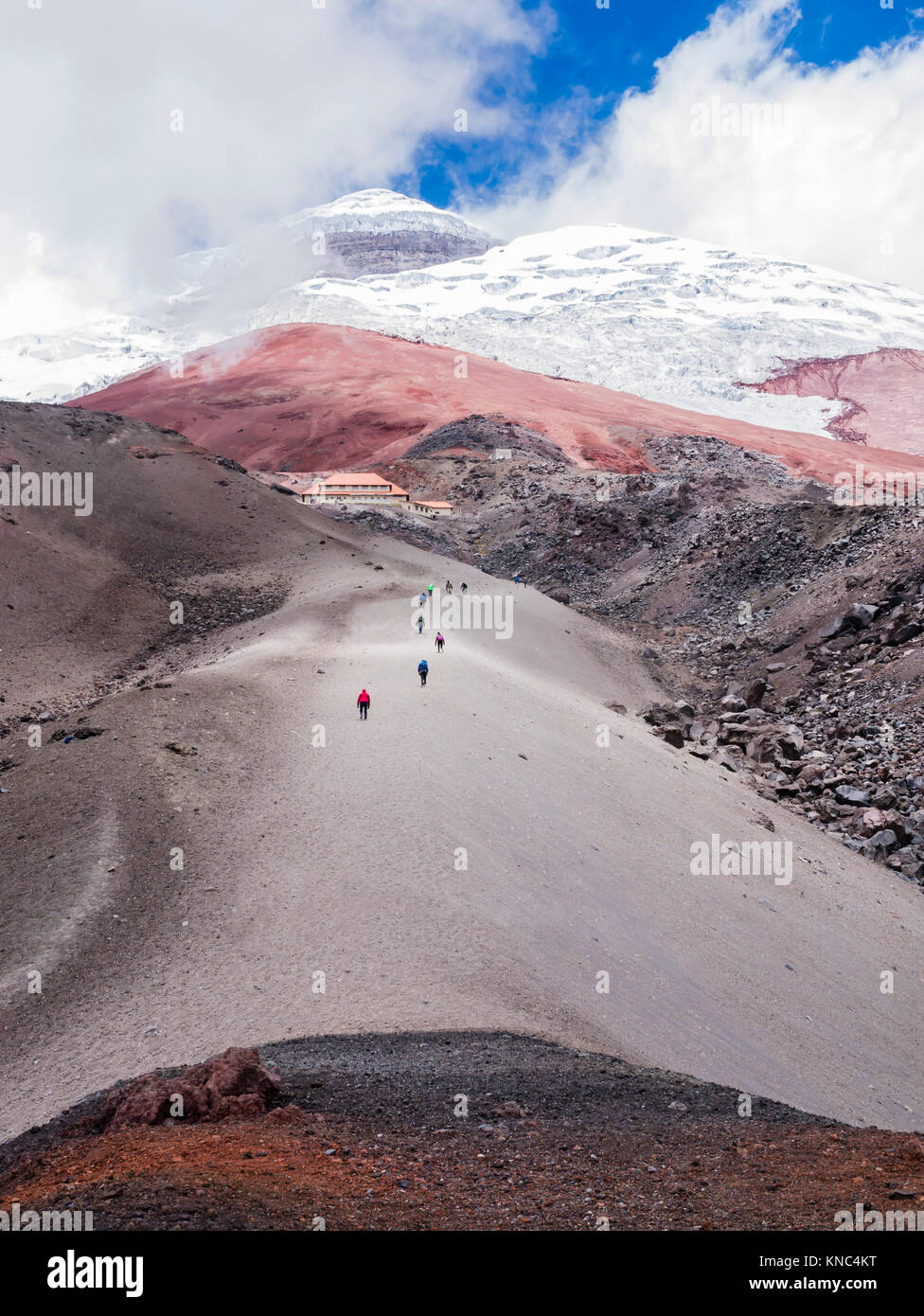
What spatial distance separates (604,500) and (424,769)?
115 ft

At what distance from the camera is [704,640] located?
34000 millimetres

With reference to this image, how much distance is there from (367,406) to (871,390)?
6715 centimetres

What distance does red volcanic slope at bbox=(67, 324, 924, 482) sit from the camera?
74.5m

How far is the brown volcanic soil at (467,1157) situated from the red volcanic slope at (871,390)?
104 meters

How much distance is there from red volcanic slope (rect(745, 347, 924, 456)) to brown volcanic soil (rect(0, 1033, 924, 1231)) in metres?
104

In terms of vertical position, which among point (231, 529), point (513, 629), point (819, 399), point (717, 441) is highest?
point (819, 399)

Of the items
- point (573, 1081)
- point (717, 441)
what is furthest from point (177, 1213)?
point (717, 441)

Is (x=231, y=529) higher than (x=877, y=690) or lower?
higher

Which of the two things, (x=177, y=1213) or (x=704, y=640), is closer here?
(x=177, y=1213)

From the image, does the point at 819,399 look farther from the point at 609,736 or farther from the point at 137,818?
the point at 137,818

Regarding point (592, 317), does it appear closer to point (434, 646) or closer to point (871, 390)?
point (871, 390)

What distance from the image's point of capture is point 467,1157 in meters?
6.46

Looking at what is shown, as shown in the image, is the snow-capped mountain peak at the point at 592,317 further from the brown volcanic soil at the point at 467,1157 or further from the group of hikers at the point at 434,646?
the brown volcanic soil at the point at 467,1157

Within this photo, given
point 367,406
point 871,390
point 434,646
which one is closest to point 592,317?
point 871,390
